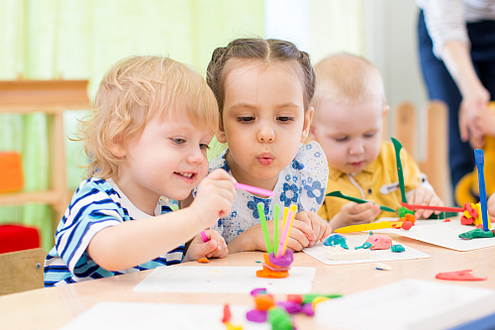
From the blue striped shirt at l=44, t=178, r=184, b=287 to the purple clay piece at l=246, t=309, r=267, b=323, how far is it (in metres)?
0.27

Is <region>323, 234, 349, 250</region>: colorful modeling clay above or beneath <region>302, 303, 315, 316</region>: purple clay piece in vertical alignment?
beneath

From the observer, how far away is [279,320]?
1.26 ft

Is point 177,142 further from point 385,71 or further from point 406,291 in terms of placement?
point 385,71

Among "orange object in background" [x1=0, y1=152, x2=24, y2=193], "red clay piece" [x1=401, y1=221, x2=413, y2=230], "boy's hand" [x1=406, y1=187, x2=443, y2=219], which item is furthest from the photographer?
"orange object in background" [x1=0, y1=152, x2=24, y2=193]

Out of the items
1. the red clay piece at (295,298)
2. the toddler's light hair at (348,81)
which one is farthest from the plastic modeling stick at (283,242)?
the toddler's light hair at (348,81)

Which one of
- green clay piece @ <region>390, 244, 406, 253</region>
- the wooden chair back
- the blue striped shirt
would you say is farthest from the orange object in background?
green clay piece @ <region>390, 244, 406, 253</region>

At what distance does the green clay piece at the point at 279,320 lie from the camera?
0.38 meters

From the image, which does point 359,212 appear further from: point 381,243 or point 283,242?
point 283,242

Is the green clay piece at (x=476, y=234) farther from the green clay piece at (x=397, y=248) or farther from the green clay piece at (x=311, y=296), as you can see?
the green clay piece at (x=311, y=296)

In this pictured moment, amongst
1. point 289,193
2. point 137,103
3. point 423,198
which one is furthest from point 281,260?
point 423,198

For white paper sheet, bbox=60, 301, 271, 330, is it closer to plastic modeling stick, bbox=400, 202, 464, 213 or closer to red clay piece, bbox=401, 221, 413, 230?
red clay piece, bbox=401, 221, 413, 230

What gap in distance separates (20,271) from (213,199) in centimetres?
47

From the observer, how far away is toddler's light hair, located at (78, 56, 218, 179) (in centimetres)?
74

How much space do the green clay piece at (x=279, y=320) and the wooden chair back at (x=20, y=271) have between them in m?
0.61
